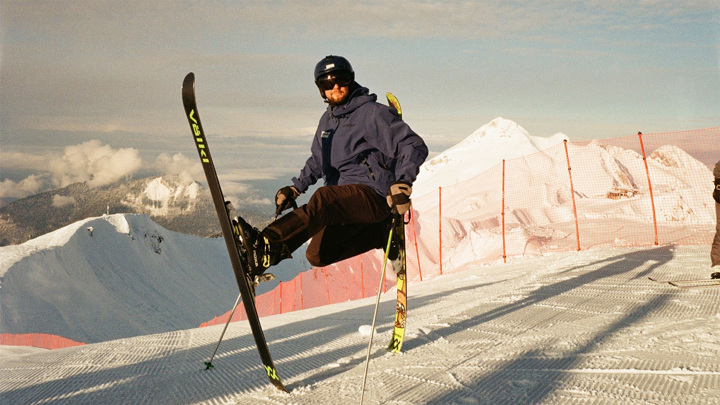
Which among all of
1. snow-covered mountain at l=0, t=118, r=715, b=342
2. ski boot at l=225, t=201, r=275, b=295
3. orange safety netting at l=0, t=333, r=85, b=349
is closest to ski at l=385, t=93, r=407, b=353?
ski boot at l=225, t=201, r=275, b=295

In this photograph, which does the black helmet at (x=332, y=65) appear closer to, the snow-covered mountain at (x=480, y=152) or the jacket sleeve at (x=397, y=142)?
the jacket sleeve at (x=397, y=142)

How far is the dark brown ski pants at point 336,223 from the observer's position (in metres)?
3.04

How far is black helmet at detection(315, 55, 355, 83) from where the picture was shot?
11.9ft

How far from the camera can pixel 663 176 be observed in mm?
17891

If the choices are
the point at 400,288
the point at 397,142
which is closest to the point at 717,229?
the point at 400,288

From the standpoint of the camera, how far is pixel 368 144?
142 inches

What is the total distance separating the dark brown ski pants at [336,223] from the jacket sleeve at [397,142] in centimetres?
25

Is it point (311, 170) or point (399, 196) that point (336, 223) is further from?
point (311, 170)

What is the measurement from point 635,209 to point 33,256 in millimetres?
56938

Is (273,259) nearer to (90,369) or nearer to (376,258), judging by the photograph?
(90,369)

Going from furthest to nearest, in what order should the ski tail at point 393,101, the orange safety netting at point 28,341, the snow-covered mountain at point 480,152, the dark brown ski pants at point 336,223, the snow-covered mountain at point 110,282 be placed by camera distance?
the snow-covered mountain at point 480,152, the snow-covered mountain at point 110,282, the orange safety netting at point 28,341, the ski tail at point 393,101, the dark brown ski pants at point 336,223

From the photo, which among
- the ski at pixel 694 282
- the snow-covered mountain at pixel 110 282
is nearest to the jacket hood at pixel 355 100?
the ski at pixel 694 282

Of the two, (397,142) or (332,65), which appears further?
(332,65)

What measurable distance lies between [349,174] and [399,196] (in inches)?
20.8
